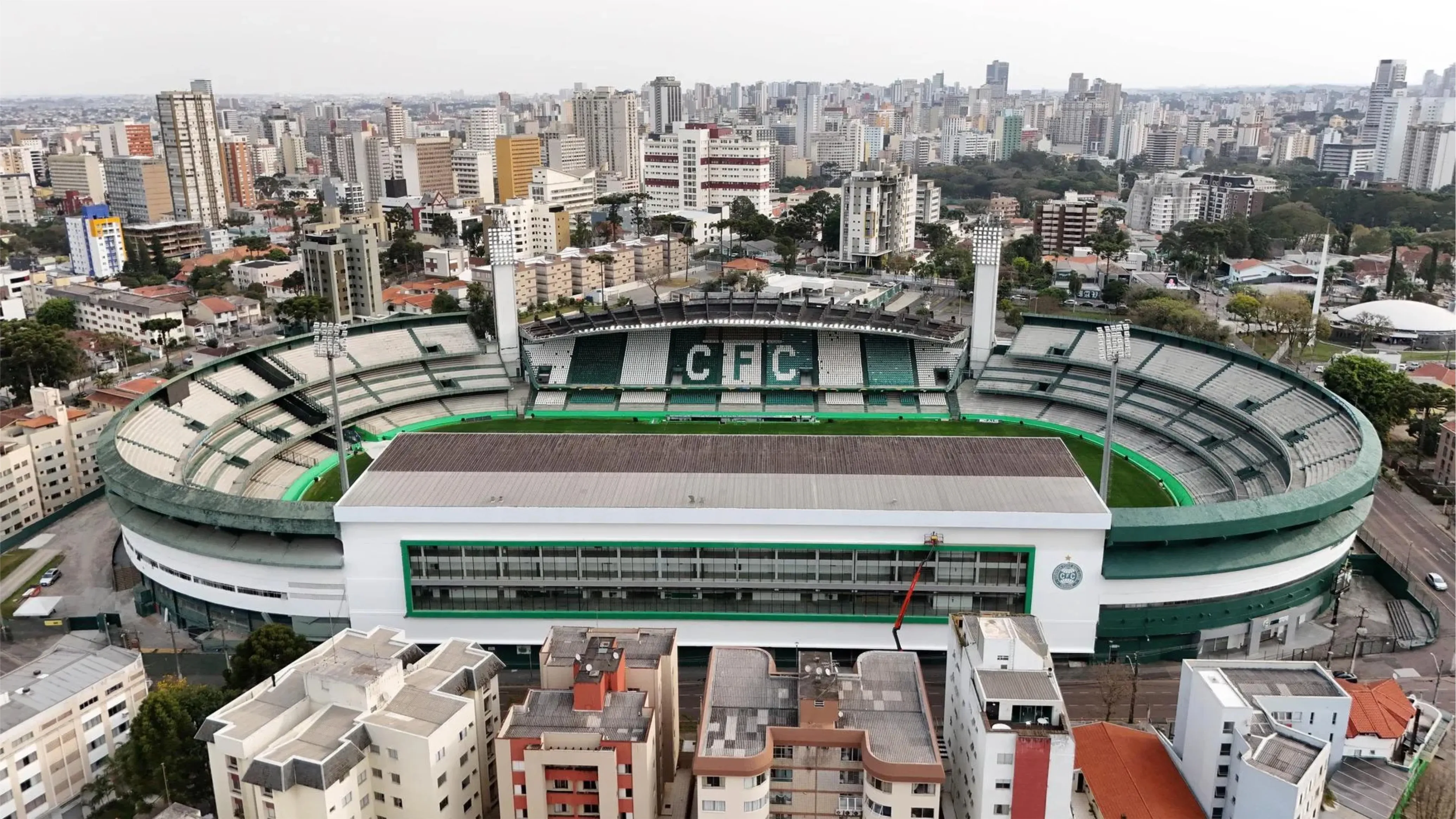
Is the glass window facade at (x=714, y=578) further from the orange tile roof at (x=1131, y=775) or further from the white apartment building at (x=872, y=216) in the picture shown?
the white apartment building at (x=872, y=216)

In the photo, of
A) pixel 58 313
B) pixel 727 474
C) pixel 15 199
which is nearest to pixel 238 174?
pixel 15 199

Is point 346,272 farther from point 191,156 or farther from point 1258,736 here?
point 1258,736

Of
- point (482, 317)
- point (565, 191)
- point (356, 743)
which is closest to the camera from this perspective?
point (356, 743)

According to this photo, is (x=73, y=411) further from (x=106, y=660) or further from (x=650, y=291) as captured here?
(x=650, y=291)

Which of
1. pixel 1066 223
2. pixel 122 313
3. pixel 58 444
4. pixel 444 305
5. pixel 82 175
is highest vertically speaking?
pixel 82 175

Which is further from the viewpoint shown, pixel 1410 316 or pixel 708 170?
pixel 708 170

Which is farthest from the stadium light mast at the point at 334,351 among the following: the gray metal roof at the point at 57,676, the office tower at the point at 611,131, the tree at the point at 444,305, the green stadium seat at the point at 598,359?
the office tower at the point at 611,131

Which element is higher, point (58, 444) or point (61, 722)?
point (58, 444)
